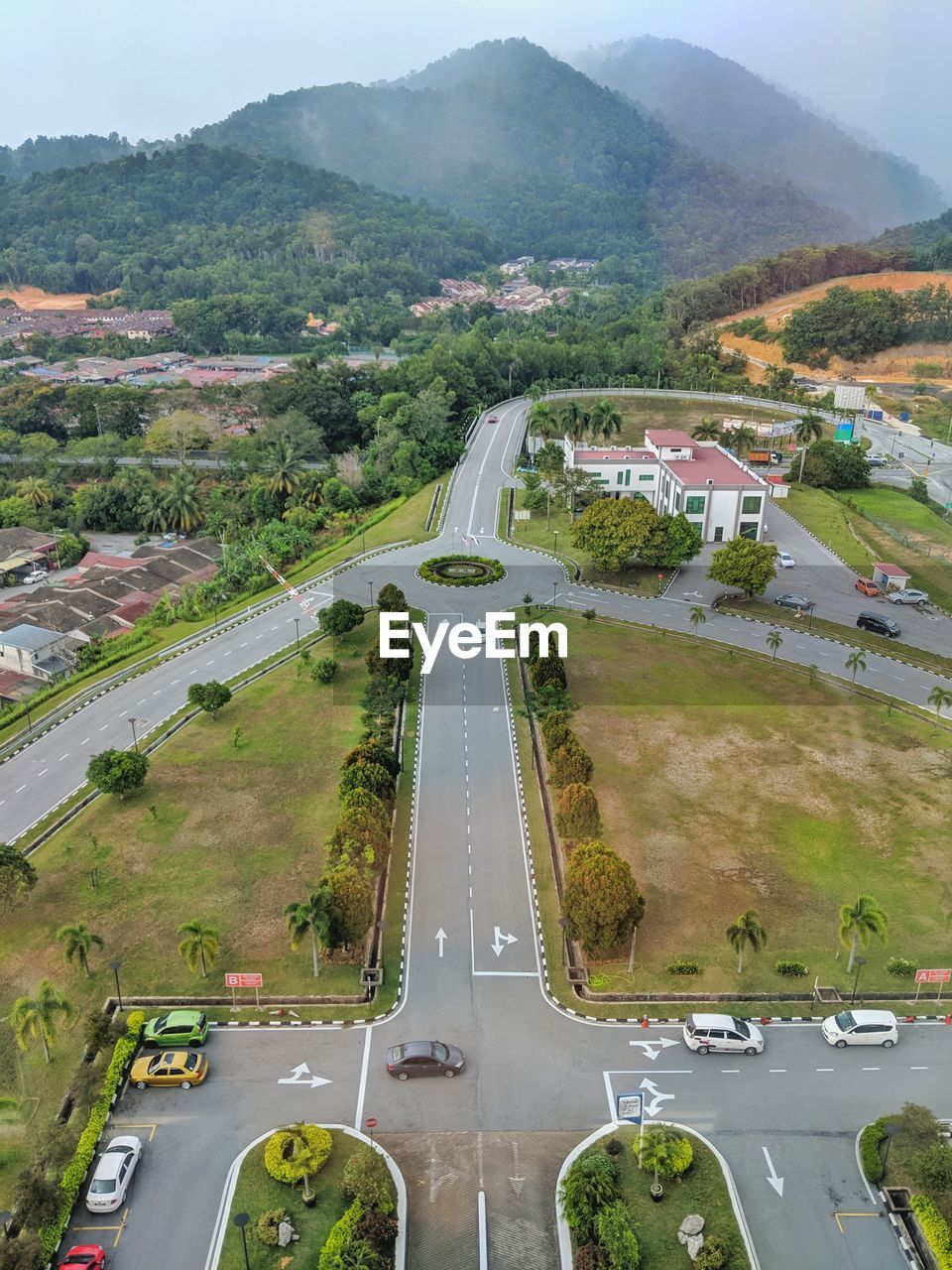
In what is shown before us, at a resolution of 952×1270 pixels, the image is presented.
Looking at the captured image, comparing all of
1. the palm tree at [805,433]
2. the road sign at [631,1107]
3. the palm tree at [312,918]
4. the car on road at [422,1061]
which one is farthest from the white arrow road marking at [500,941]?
the palm tree at [805,433]

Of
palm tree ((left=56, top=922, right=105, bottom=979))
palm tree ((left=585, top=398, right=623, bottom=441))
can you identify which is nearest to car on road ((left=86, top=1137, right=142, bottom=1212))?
palm tree ((left=56, top=922, right=105, bottom=979))

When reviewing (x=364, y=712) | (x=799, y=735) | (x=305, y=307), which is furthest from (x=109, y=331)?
(x=799, y=735)

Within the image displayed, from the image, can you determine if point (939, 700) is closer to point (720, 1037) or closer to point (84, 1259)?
point (720, 1037)

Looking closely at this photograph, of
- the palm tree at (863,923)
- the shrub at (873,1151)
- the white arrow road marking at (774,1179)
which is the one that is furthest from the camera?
the palm tree at (863,923)

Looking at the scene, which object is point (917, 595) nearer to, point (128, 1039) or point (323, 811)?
point (323, 811)

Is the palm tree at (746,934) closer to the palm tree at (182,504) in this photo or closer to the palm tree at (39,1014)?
the palm tree at (39,1014)

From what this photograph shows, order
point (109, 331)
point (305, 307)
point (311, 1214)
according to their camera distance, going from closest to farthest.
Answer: point (311, 1214), point (109, 331), point (305, 307)
